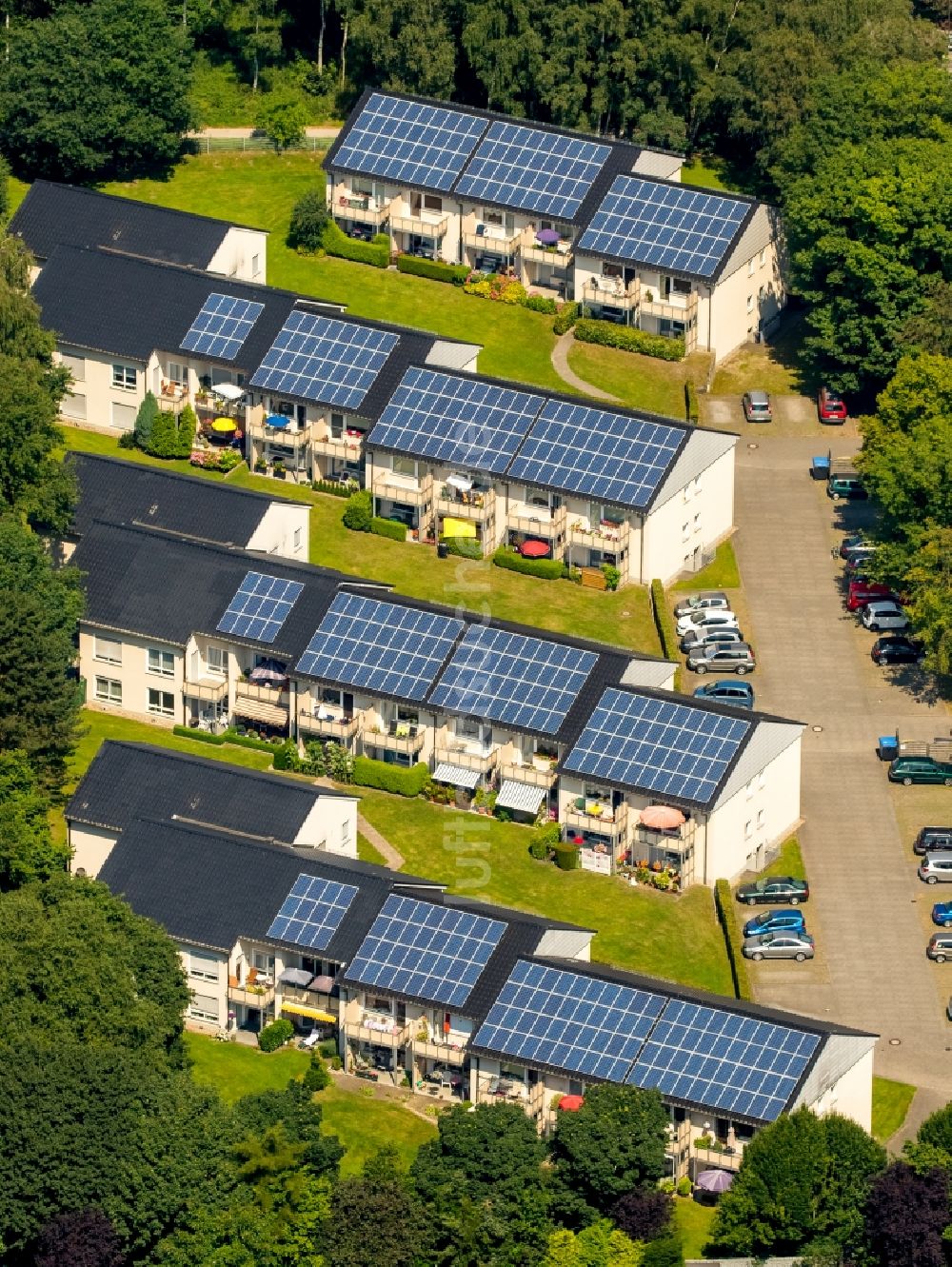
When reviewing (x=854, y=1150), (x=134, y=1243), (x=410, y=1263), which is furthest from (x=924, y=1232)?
(x=134, y=1243)

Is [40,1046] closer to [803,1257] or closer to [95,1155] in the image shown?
[95,1155]

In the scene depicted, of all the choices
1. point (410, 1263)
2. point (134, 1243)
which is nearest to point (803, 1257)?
point (410, 1263)

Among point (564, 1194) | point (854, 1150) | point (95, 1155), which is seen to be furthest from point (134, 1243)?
point (854, 1150)

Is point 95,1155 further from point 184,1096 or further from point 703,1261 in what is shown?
point 703,1261

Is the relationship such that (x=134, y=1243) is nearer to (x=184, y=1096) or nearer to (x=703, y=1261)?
(x=184, y=1096)
